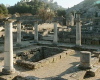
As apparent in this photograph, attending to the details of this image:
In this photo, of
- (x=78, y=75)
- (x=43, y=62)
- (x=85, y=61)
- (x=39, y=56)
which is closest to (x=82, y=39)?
(x=39, y=56)

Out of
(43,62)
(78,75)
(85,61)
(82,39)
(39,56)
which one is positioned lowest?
(39,56)

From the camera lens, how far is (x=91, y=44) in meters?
18.9

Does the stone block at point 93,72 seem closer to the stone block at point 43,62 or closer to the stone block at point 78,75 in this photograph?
the stone block at point 78,75

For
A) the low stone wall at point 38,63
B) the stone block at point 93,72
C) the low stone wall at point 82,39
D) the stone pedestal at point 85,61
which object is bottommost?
the stone block at point 93,72

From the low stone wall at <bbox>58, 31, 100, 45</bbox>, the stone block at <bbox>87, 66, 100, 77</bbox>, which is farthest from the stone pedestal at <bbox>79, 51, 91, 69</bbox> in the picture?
the low stone wall at <bbox>58, 31, 100, 45</bbox>

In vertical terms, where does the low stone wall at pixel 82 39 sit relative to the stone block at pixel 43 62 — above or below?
above

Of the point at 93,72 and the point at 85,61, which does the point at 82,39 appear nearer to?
the point at 85,61

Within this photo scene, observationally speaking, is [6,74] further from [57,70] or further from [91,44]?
[91,44]

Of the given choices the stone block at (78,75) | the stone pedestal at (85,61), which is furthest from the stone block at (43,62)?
the stone block at (78,75)

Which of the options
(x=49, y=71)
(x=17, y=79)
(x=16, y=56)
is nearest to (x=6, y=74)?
(x=17, y=79)

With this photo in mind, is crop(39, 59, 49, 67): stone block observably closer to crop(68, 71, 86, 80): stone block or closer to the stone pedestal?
the stone pedestal

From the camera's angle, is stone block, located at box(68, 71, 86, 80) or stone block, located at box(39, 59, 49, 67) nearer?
stone block, located at box(68, 71, 86, 80)

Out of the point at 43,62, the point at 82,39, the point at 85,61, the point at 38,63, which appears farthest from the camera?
the point at 82,39

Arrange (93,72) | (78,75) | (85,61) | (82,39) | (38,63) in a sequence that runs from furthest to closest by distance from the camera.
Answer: (82,39) → (38,63) → (85,61) → (93,72) → (78,75)
